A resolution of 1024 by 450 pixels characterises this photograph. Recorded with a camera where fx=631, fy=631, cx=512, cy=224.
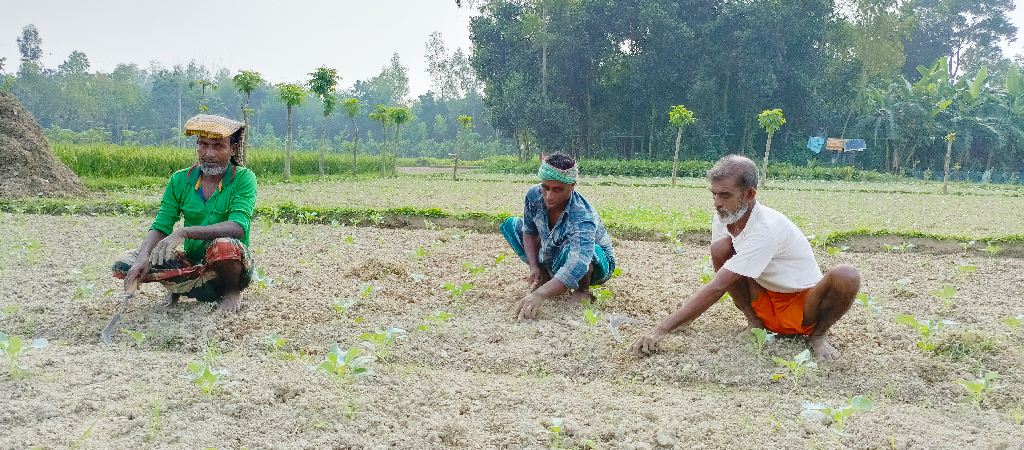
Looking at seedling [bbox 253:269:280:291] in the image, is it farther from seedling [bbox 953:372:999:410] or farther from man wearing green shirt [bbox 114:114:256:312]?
seedling [bbox 953:372:999:410]

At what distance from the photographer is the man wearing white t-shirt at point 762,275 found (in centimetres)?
296

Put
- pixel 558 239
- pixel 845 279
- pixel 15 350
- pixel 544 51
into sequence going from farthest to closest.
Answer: pixel 544 51, pixel 558 239, pixel 845 279, pixel 15 350

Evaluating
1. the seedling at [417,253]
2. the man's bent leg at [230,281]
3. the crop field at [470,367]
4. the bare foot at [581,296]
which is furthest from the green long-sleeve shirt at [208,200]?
the bare foot at [581,296]

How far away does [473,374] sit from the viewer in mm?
3021

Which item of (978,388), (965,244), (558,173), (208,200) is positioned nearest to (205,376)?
(208,200)

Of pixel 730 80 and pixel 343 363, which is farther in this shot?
pixel 730 80

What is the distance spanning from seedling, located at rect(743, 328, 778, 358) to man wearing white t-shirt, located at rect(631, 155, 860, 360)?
13cm

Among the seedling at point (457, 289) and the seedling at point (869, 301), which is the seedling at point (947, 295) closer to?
the seedling at point (869, 301)

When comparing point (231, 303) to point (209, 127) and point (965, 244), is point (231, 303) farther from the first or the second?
point (965, 244)

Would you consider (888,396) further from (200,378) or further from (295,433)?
(200,378)

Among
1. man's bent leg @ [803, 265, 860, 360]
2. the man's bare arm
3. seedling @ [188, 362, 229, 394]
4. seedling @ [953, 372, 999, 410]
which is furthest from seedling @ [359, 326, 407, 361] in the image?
seedling @ [953, 372, 999, 410]

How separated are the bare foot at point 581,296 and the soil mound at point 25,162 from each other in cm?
981

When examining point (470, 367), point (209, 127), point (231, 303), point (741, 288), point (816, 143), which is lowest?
point (470, 367)

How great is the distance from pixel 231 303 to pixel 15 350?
1.32 m
